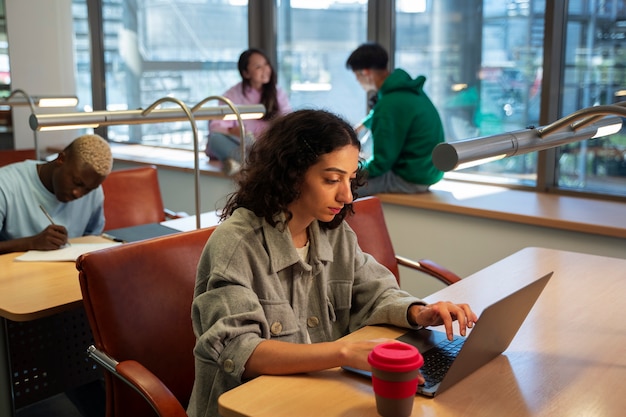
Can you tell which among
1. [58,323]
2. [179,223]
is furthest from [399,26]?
[58,323]

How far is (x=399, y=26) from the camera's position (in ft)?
14.5

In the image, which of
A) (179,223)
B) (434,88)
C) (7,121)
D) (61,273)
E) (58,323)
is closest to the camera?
(61,273)

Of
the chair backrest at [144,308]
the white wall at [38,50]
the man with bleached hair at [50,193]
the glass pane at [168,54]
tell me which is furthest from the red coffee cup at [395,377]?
the white wall at [38,50]

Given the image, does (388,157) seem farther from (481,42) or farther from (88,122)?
(88,122)

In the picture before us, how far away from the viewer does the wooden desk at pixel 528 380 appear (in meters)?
1.21

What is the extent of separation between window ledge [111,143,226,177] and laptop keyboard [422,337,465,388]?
335cm

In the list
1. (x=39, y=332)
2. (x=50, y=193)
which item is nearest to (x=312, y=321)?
(x=39, y=332)

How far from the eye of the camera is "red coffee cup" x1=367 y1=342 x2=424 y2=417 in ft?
3.68

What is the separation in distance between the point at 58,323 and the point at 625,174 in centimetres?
267

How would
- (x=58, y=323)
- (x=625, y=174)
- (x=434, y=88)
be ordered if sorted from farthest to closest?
(x=434, y=88)
(x=625, y=174)
(x=58, y=323)

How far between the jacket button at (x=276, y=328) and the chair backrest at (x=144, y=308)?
406 millimetres

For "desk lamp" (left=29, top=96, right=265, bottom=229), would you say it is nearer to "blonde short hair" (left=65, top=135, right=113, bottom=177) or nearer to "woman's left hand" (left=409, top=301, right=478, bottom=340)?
"blonde short hair" (left=65, top=135, right=113, bottom=177)

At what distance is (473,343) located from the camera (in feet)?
4.14

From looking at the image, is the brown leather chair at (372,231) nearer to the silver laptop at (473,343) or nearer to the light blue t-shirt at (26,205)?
the silver laptop at (473,343)
